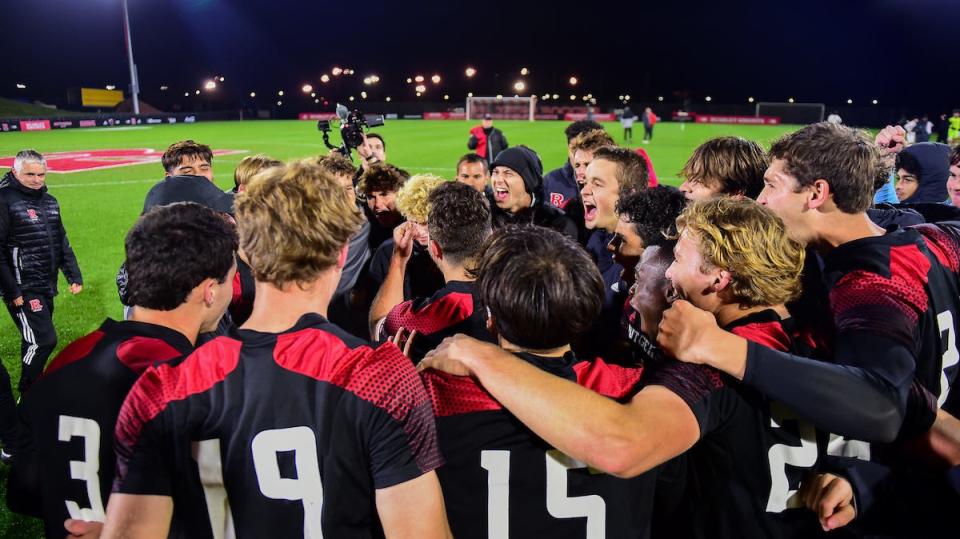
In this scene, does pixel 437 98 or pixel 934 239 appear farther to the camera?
pixel 437 98

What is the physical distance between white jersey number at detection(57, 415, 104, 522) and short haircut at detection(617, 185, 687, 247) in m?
2.72

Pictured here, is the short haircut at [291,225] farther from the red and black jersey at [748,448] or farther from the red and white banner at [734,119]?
the red and white banner at [734,119]

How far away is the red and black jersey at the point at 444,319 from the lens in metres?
2.84

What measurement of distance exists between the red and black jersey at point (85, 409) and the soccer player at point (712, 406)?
41.1 inches

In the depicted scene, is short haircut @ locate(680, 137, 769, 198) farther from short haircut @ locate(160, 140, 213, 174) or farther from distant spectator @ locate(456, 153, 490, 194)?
short haircut @ locate(160, 140, 213, 174)

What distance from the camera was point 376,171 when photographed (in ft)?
18.7

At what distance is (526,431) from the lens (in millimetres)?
1841

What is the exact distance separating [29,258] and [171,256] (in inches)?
192

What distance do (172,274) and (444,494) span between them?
1225 millimetres

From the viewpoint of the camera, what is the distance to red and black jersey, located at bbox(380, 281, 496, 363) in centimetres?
284

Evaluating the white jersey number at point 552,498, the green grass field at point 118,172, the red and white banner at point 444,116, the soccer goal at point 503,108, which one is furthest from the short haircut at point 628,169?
the red and white banner at point 444,116

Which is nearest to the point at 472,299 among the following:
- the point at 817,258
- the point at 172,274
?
the point at 172,274

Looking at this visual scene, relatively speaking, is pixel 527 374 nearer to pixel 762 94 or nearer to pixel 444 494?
pixel 444 494

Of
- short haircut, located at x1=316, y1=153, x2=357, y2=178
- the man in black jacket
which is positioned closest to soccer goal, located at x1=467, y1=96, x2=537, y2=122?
short haircut, located at x1=316, y1=153, x2=357, y2=178
